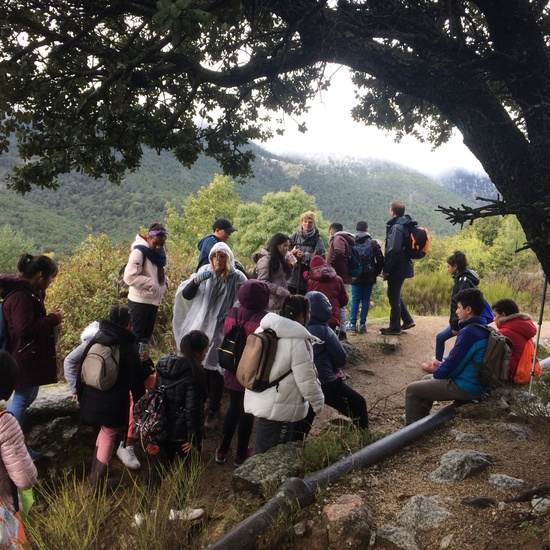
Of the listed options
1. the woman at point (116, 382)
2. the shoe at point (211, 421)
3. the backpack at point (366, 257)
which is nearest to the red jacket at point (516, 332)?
the backpack at point (366, 257)

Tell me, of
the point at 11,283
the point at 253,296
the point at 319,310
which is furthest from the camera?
the point at 319,310

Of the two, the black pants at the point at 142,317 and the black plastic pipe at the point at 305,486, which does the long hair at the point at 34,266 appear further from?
the black plastic pipe at the point at 305,486

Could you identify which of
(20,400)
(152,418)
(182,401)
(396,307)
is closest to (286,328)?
(182,401)

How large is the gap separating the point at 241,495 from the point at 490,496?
161cm

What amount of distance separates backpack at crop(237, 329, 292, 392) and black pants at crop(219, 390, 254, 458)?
645 millimetres

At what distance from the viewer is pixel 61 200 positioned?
280 feet

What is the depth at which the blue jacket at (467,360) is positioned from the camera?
164 inches

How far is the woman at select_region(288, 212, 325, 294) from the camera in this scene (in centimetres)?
660

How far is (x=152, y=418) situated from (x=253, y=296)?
1.23 meters

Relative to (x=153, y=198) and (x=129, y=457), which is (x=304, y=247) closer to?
(x=129, y=457)

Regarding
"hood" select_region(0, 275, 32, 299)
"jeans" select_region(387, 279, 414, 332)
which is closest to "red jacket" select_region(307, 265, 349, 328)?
"jeans" select_region(387, 279, 414, 332)

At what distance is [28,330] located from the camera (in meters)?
3.85

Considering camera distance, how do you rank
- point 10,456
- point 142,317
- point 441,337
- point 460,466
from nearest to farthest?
point 10,456 < point 460,466 < point 142,317 < point 441,337

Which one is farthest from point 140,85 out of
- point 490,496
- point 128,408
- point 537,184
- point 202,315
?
point 490,496
